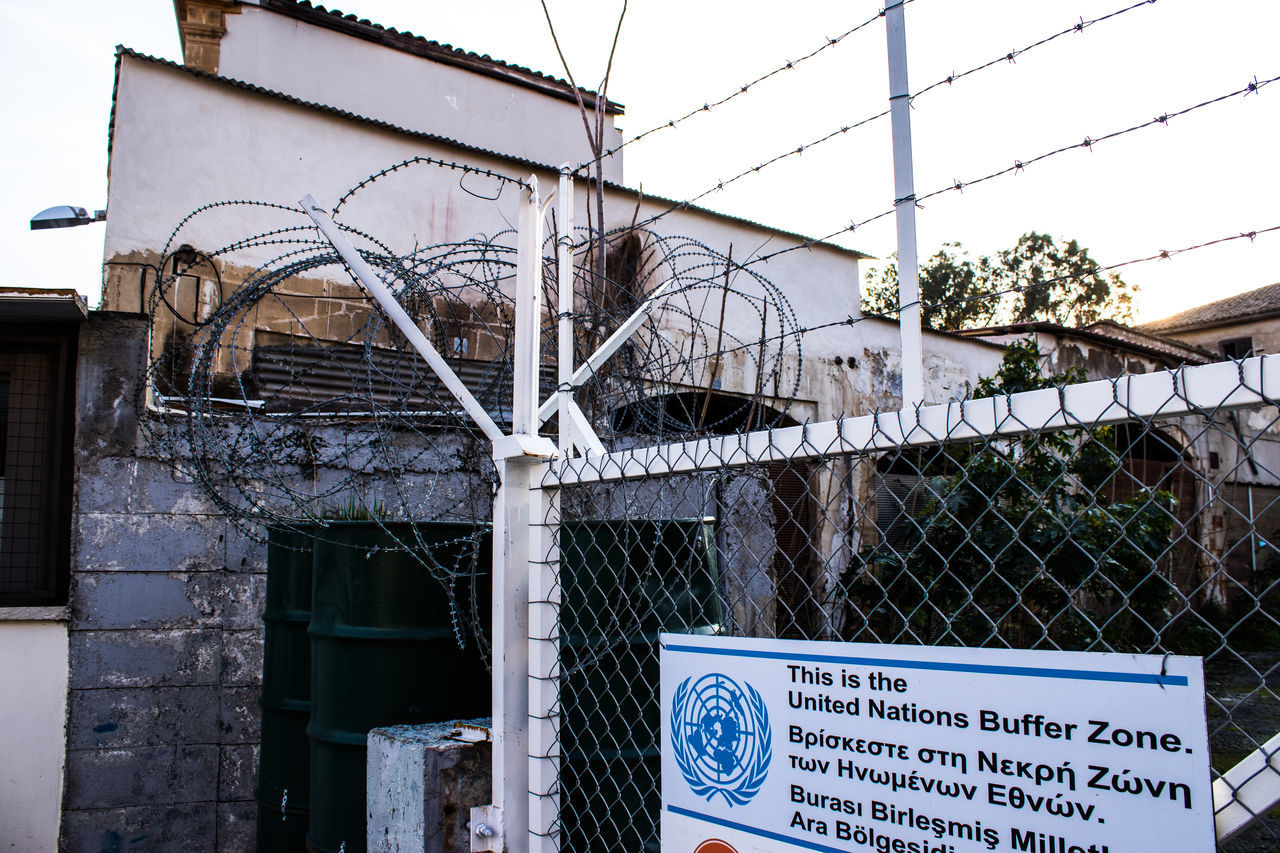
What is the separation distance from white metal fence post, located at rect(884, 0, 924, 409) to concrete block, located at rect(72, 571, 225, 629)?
4.28 m

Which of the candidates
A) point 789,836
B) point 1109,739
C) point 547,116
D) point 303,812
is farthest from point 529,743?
point 547,116

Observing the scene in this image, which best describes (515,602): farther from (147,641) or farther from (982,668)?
(147,641)

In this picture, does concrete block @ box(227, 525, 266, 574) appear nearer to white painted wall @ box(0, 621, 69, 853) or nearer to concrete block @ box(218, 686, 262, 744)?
concrete block @ box(218, 686, 262, 744)

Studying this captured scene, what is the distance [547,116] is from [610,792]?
30.0ft

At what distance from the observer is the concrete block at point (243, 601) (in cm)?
466

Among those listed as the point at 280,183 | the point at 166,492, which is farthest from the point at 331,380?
the point at 280,183

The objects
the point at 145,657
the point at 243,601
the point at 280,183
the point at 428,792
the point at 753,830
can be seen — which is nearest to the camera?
the point at 753,830

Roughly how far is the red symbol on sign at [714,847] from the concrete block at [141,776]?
12.8 ft

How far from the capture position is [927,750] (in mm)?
1197

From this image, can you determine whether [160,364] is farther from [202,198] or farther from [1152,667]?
[1152,667]

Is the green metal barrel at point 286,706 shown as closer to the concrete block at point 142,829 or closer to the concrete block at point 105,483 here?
the concrete block at point 142,829

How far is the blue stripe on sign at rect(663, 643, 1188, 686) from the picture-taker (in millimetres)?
1016

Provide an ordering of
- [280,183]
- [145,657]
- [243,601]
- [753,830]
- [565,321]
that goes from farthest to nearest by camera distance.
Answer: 1. [280,183]
2. [243,601]
3. [145,657]
4. [565,321]
5. [753,830]

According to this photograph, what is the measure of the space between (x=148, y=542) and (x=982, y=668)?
4.51 m
